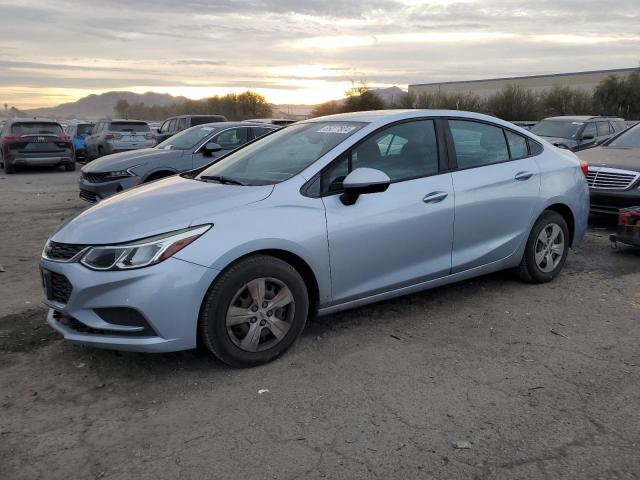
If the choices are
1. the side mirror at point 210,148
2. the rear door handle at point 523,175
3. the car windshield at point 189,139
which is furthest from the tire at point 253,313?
the car windshield at point 189,139

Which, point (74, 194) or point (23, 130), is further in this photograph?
point (23, 130)

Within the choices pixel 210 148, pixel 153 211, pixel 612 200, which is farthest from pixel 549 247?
pixel 210 148

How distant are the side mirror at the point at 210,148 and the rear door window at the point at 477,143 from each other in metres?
5.27

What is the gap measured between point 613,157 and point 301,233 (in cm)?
652

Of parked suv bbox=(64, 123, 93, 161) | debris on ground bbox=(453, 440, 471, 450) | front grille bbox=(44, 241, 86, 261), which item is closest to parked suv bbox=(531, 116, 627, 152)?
debris on ground bbox=(453, 440, 471, 450)

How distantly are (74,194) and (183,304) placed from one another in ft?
35.6

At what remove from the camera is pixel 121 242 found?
3504mm

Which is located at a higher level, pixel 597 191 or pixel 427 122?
pixel 427 122

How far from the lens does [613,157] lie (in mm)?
8469

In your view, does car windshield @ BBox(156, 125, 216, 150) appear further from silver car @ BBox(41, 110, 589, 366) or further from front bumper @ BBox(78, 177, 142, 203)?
silver car @ BBox(41, 110, 589, 366)

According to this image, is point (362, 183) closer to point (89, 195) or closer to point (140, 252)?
point (140, 252)

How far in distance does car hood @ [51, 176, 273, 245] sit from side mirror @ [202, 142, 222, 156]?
505 centimetres

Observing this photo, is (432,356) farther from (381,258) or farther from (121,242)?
(121,242)

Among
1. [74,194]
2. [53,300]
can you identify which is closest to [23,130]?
[74,194]
